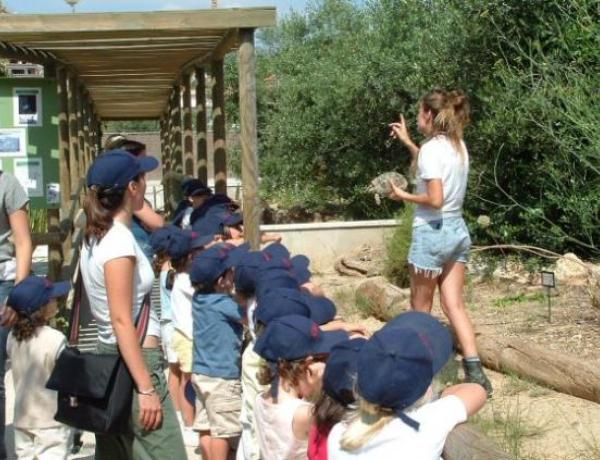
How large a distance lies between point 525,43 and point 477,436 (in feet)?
26.9

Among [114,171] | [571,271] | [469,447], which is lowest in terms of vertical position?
[571,271]

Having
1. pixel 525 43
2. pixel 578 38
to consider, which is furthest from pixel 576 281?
pixel 525 43

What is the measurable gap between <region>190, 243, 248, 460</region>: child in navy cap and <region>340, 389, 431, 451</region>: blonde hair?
79.4 inches

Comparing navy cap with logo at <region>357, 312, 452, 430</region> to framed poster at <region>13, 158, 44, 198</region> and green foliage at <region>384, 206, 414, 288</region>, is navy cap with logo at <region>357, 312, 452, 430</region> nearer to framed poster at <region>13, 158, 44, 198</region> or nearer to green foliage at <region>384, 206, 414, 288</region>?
framed poster at <region>13, 158, 44, 198</region>

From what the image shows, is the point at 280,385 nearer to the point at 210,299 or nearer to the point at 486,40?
the point at 210,299

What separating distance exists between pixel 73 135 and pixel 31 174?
3.02 meters

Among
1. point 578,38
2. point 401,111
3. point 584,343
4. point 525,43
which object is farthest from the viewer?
point 401,111

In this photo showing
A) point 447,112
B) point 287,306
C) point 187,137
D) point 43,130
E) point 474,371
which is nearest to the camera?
point 287,306

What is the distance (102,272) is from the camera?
3607mm

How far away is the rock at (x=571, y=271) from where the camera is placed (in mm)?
8711

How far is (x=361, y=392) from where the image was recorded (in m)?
2.61

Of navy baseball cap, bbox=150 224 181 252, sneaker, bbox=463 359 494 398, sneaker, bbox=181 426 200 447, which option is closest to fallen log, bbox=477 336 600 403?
sneaker, bbox=463 359 494 398

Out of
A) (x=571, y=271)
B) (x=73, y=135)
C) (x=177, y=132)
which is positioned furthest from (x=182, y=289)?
(x=177, y=132)

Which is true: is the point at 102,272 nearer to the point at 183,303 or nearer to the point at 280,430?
the point at 280,430
